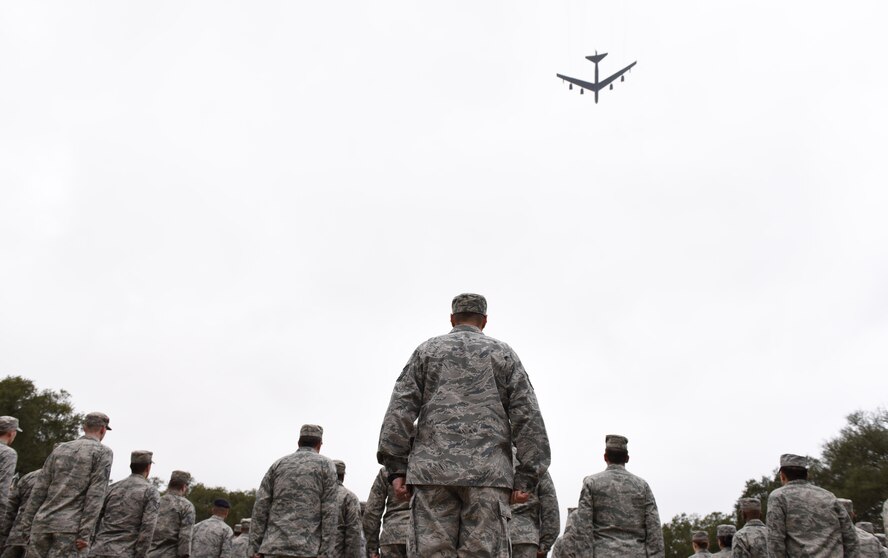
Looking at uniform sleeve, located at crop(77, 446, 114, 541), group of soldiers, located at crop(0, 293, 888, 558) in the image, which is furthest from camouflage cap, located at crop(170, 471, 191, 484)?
uniform sleeve, located at crop(77, 446, 114, 541)

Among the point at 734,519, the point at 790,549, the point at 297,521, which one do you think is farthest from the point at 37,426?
the point at 734,519

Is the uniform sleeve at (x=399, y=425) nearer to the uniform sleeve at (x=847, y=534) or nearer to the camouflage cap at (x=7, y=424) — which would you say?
the uniform sleeve at (x=847, y=534)

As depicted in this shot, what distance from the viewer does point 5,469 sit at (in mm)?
9445

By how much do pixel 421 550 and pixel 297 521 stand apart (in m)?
3.85

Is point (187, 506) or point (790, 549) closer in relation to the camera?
point (790, 549)

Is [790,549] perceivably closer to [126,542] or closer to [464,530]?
[464,530]

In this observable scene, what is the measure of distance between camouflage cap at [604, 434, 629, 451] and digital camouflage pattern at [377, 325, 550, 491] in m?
3.50

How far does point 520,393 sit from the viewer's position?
5363 millimetres

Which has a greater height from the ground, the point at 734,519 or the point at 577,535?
the point at 734,519

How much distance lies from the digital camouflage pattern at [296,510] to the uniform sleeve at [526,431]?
3899mm

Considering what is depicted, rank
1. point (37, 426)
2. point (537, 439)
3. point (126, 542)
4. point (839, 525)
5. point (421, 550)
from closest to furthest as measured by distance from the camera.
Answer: point (421, 550) < point (537, 439) < point (839, 525) < point (126, 542) < point (37, 426)

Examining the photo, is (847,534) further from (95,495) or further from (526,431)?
(95,495)

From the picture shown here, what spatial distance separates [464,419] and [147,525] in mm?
5898

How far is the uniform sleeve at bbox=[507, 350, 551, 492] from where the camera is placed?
5.11 m
